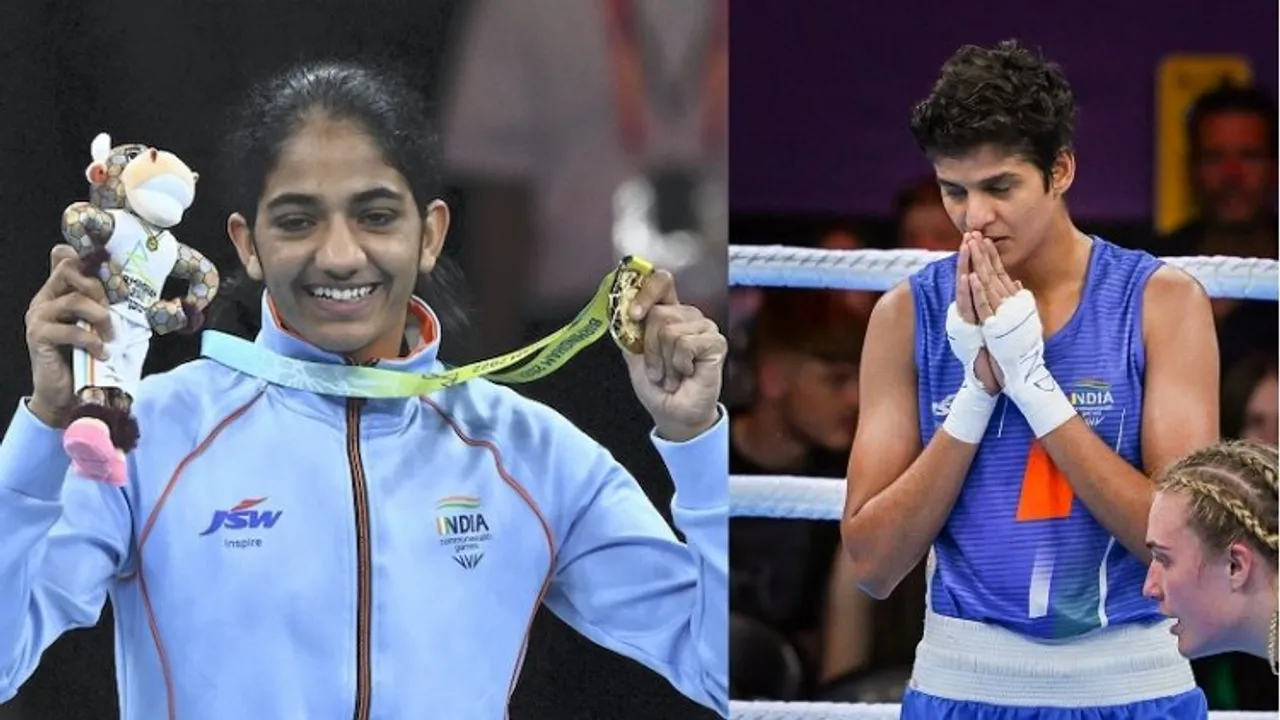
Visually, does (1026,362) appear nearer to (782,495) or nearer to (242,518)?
(782,495)

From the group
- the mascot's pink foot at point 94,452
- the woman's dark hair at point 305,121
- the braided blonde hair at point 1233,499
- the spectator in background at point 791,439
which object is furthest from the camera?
the spectator in background at point 791,439

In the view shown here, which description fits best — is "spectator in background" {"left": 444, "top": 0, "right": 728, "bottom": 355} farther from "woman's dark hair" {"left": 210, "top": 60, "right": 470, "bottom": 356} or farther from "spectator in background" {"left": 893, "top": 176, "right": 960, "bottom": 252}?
"spectator in background" {"left": 893, "top": 176, "right": 960, "bottom": 252}

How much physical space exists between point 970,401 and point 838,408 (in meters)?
0.24

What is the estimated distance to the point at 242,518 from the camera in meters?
2.42

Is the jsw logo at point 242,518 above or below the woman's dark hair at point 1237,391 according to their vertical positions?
below

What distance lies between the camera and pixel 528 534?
2.49 metres

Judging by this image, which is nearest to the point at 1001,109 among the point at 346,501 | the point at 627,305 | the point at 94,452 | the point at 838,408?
the point at 838,408

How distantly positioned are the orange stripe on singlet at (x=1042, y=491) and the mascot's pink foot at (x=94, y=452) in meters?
1.24

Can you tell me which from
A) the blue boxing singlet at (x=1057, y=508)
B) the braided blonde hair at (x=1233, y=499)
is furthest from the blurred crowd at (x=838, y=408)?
the braided blonde hair at (x=1233, y=499)

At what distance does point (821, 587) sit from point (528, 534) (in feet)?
1.43

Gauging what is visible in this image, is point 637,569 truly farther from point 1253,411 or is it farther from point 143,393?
point 1253,411

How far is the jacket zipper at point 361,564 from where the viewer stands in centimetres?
238

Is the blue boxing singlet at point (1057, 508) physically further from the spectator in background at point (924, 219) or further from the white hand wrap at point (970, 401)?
the spectator in background at point (924, 219)

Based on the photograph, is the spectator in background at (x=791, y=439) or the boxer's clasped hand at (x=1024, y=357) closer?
the boxer's clasped hand at (x=1024, y=357)
